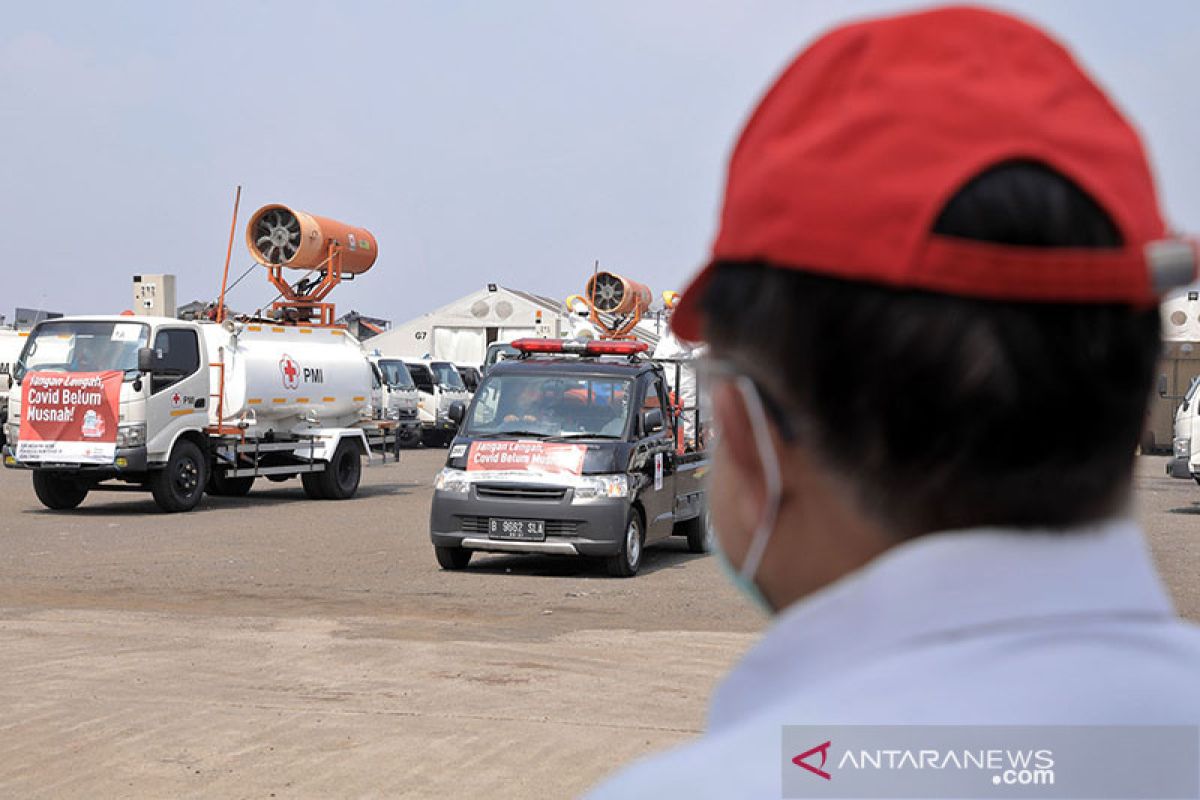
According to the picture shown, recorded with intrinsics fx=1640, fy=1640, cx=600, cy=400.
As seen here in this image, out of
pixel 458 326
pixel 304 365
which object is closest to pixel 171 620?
pixel 304 365

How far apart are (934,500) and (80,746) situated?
670 centimetres

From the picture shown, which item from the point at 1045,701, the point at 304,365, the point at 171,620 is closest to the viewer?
the point at 1045,701

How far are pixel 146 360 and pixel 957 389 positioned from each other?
66.7 feet

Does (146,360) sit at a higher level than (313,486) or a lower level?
higher

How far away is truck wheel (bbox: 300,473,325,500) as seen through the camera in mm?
24250

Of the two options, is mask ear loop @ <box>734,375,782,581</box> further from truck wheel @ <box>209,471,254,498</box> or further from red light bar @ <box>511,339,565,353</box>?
truck wheel @ <box>209,471,254,498</box>

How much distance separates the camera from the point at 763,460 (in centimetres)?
128

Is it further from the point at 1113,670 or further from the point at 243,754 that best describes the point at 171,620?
the point at 1113,670

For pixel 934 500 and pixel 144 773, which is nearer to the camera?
pixel 934 500

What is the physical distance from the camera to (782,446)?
1266mm

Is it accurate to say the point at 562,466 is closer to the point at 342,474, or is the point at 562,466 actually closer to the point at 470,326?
the point at 342,474

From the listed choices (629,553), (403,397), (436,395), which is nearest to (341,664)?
(629,553)

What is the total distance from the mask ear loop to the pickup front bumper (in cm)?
1286

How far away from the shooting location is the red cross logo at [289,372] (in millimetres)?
23328
